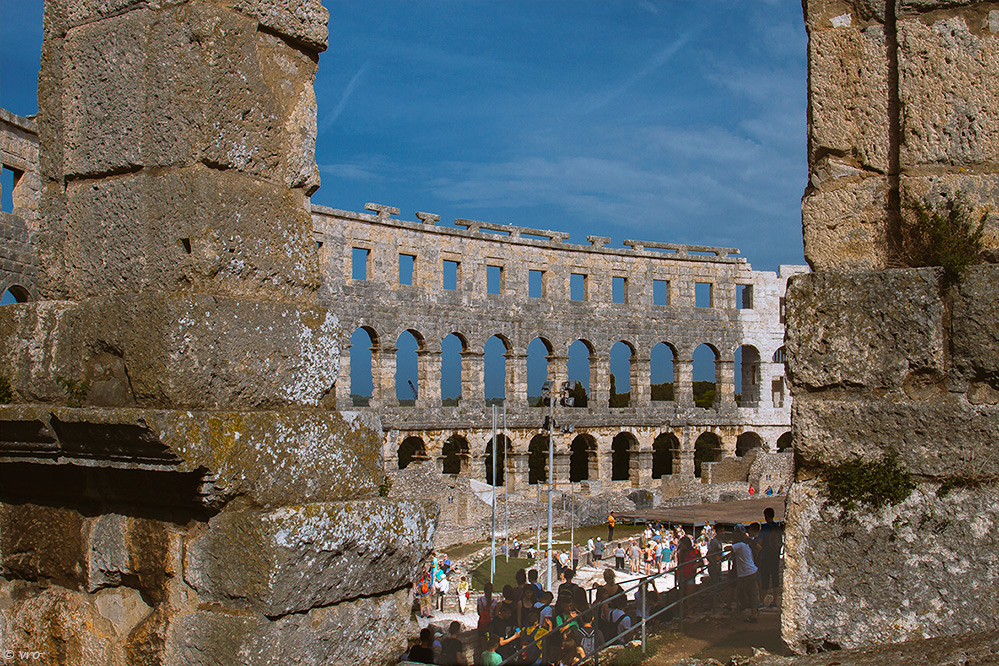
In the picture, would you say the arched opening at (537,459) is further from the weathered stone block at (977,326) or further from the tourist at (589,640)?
the weathered stone block at (977,326)

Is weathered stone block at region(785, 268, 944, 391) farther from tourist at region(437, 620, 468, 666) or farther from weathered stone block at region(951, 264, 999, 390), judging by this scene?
tourist at region(437, 620, 468, 666)

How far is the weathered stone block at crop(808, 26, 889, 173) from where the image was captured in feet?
10.2

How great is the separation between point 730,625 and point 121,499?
3.84 meters

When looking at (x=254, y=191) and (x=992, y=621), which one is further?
(x=254, y=191)

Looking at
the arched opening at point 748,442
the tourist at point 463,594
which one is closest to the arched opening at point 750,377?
the arched opening at point 748,442

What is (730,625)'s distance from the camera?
536cm

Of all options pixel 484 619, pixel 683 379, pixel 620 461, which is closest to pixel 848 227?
pixel 484 619

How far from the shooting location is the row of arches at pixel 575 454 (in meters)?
28.8

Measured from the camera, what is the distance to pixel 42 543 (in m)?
3.05

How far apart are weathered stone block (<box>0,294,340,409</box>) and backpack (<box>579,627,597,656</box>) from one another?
517cm

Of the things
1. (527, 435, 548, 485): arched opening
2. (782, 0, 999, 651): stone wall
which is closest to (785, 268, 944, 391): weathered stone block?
(782, 0, 999, 651): stone wall

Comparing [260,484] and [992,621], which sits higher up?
[260,484]

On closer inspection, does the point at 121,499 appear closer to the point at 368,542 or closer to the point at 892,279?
the point at 368,542

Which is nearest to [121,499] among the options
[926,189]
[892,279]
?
[892,279]
